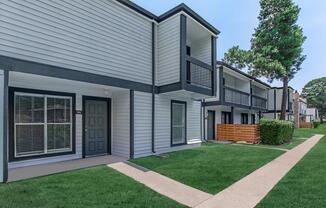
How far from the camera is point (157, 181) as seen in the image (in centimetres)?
716

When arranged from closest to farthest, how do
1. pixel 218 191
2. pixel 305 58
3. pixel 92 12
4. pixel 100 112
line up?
pixel 218 191 → pixel 92 12 → pixel 100 112 → pixel 305 58

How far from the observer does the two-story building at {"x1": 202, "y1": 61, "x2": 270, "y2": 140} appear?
1938 centimetres

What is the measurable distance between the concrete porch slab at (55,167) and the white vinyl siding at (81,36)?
10.6ft

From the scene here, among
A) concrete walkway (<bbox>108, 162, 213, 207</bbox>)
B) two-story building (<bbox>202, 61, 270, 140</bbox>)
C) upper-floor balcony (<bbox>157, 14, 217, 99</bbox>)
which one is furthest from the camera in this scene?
two-story building (<bbox>202, 61, 270, 140</bbox>)

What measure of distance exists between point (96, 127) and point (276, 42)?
930 inches

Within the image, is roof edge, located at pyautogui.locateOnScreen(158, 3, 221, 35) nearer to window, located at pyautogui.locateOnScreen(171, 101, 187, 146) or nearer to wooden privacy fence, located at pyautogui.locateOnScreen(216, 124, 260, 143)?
window, located at pyautogui.locateOnScreen(171, 101, 187, 146)

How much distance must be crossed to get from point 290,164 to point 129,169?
254 inches

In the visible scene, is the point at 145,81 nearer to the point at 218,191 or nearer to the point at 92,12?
the point at 92,12

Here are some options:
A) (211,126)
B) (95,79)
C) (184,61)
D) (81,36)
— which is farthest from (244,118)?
(81,36)

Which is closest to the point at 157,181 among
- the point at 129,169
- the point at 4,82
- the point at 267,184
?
the point at 129,169

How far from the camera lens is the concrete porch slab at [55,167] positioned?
277 inches

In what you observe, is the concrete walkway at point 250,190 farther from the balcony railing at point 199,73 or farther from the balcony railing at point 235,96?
the balcony railing at point 235,96

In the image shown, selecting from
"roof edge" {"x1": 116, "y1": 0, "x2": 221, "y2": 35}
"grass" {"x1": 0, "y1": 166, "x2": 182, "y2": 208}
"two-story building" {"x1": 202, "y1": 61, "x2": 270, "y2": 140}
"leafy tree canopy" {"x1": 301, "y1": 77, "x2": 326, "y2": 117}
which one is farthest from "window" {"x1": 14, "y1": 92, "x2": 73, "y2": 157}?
"leafy tree canopy" {"x1": 301, "y1": 77, "x2": 326, "y2": 117}

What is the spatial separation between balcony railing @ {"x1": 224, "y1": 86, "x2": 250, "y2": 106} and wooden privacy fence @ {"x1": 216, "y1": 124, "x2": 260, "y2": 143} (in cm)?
221
